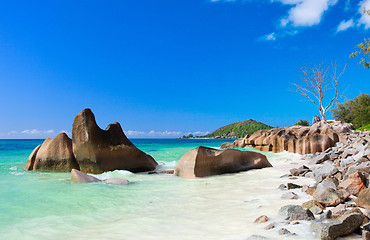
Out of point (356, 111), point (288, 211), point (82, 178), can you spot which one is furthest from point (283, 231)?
point (356, 111)

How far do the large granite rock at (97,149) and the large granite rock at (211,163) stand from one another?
2106 millimetres

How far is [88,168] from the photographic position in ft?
27.5

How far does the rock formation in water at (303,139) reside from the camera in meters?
17.1

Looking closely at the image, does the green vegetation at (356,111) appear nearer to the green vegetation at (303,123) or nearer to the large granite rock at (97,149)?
the green vegetation at (303,123)

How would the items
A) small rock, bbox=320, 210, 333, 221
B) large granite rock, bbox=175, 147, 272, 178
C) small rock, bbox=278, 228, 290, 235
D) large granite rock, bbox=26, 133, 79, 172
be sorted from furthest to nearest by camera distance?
large granite rock, bbox=26, 133, 79, 172 < large granite rock, bbox=175, 147, 272, 178 < small rock, bbox=320, 210, 333, 221 < small rock, bbox=278, 228, 290, 235

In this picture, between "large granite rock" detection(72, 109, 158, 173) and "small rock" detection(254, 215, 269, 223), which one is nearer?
"small rock" detection(254, 215, 269, 223)

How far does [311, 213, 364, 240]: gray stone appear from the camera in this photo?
2338 millimetres

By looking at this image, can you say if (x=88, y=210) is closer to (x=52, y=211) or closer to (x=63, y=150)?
(x=52, y=211)

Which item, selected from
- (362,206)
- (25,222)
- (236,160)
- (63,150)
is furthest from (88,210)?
(63,150)

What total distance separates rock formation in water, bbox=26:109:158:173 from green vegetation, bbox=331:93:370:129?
35.1m

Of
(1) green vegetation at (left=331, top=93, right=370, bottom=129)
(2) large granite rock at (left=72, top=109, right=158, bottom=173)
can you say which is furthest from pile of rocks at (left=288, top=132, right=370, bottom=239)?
(1) green vegetation at (left=331, top=93, right=370, bottom=129)

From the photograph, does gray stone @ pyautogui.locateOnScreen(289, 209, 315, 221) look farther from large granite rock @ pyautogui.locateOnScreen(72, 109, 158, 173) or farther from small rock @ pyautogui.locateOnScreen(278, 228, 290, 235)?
large granite rock @ pyautogui.locateOnScreen(72, 109, 158, 173)

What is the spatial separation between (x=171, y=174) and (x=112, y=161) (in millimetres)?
2103

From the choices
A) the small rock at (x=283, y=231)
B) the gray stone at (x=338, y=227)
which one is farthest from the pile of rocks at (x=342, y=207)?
the small rock at (x=283, y=231)
